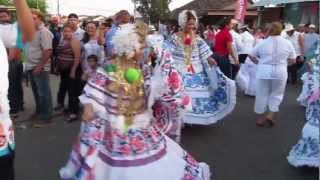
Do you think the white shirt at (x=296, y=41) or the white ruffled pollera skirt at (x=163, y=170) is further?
the white shirt at (x=296, y=41)

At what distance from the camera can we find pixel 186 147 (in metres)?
6.86

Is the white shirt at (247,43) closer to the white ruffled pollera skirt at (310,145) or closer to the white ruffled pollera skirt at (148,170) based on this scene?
the white ruffled pollera skirt at (310,145)

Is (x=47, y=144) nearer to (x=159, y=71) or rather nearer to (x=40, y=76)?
(x=40, y=76)

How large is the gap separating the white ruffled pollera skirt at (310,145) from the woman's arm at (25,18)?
3431 mm

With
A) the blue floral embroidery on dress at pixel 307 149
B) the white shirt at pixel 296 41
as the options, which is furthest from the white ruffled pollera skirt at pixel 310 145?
the white shirt at pixel 296 41

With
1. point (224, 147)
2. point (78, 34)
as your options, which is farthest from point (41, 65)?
point (224, 147)

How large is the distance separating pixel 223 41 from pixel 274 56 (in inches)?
108

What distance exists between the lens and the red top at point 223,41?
34.9 ft

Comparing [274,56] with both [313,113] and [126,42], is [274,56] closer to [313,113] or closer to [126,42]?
[313,113]

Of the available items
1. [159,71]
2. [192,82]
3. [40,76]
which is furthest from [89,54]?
[159,71]

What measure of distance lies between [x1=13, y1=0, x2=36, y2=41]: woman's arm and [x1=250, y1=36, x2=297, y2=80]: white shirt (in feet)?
18.5

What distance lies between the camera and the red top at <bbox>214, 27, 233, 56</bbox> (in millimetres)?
10641

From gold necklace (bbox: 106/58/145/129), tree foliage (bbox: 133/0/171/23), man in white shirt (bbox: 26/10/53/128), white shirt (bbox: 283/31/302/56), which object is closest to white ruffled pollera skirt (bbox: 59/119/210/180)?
gold necklace (bbox: 106/58/145/129)

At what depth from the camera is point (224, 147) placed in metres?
6.85
